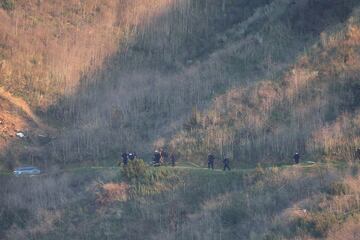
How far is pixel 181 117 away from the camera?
146ft

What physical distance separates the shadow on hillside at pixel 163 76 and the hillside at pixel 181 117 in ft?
0.26

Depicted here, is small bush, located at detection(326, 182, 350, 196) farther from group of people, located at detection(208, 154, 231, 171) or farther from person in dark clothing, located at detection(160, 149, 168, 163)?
person in dark clothing, located at detection(160, 149, 168, 163)

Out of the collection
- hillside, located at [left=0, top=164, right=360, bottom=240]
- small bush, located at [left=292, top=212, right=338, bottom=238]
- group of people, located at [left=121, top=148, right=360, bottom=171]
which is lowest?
small bush, located at [left=292, top=212, right=338, bottom=238]

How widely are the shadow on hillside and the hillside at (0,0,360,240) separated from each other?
0.08 meters

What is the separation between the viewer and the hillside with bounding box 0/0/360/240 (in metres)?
37.0

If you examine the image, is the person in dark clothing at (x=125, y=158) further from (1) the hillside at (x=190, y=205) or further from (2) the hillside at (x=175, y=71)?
(2) the hillside at (x=175, y=71)

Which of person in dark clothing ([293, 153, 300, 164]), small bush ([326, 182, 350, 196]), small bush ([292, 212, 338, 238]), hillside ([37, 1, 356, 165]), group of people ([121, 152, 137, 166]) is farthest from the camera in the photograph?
hillside ([37, 1, 356, 165])

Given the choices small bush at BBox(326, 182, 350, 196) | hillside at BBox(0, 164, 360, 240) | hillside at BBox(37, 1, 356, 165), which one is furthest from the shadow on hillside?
small bush at BBox(326, 182, 350, 196)

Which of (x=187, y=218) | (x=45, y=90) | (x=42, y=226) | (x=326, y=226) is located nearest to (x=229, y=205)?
(x=187, y=218)

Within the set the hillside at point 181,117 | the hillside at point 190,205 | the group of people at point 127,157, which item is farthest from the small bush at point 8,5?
the hillside at point 190,205

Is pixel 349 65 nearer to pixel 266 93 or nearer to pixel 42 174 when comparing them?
pixel 266 93

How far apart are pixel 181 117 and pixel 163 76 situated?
16.1ft

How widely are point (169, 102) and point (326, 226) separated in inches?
547

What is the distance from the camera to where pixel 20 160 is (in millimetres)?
43125
